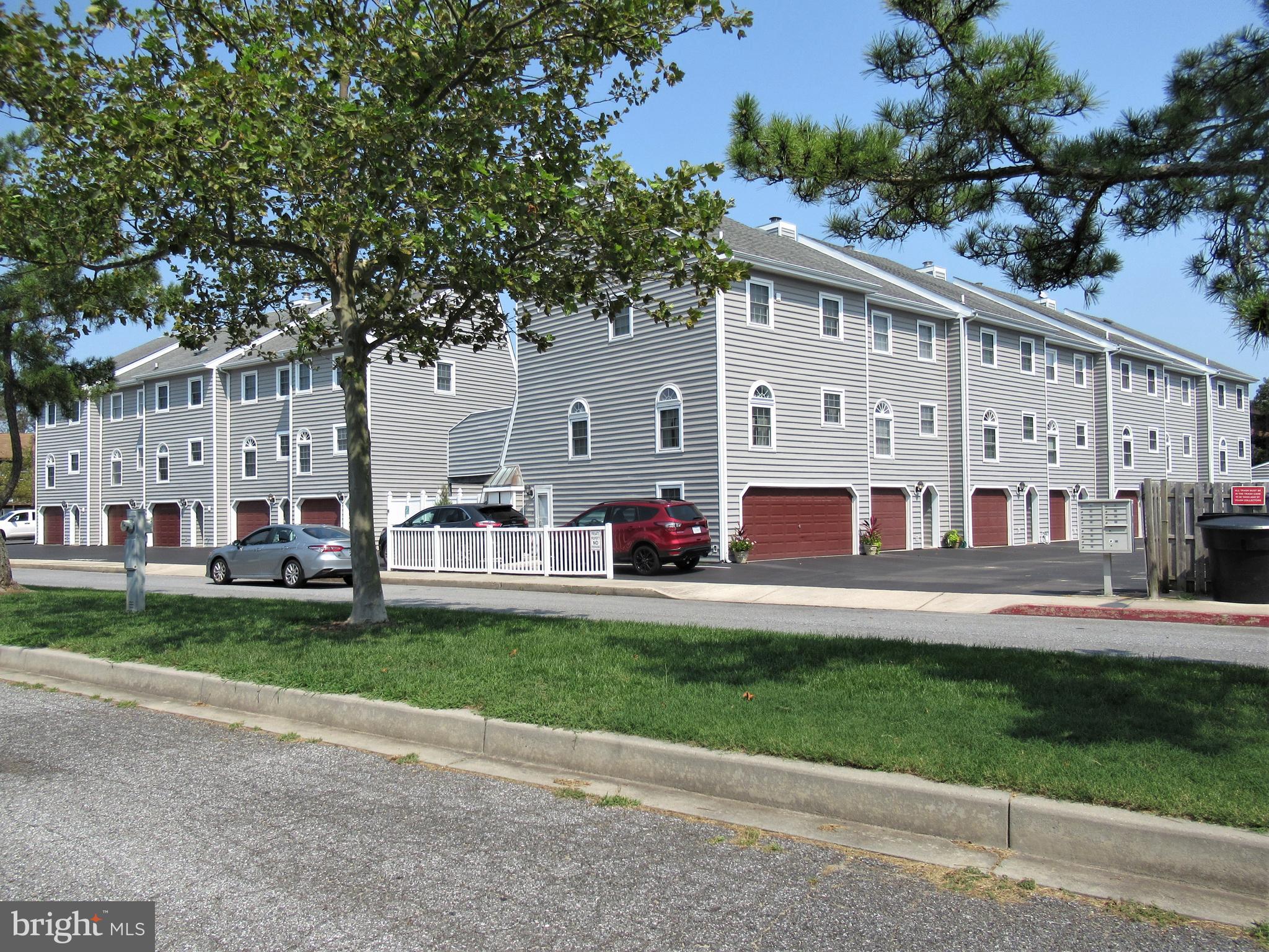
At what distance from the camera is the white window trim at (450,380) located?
37656mm

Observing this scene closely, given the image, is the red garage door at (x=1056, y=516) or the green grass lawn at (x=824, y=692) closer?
the green grass lawn at (x=824, y=692)

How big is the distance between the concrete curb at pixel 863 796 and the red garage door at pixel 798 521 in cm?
1906

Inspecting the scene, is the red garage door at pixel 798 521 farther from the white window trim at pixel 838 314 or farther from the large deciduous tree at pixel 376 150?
the large deciduous tree at pixel 376 150

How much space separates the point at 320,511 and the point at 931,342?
922 inches

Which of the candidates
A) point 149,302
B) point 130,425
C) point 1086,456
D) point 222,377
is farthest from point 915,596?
point 130,425

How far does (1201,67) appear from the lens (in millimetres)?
6023

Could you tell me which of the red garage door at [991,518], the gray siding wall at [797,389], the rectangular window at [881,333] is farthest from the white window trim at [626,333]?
the red garage door at [991,518]

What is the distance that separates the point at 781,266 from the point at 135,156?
19.5 m

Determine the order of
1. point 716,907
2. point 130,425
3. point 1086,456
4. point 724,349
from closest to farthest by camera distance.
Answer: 1. point 716,907
2. point 724,349
3. point 1086,456
4. point 130,425

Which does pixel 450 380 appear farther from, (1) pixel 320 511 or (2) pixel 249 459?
(2) pixel 249 459

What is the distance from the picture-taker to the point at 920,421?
32.4 meters

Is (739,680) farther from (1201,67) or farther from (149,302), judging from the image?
(149,302)

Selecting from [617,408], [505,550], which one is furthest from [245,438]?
[505,550]

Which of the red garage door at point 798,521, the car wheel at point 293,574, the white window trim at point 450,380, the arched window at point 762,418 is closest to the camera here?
the car wheel at point 293,574
